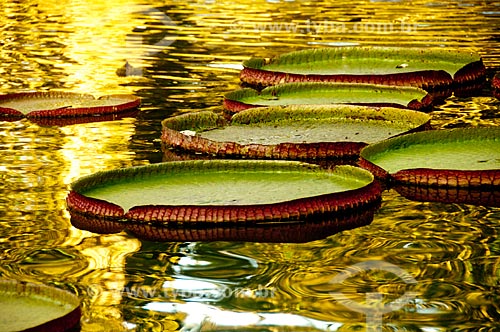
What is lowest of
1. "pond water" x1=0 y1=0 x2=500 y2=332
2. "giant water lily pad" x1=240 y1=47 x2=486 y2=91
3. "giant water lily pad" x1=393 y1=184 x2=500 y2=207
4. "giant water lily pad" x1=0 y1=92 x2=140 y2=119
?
"pond water" x1=0 y1=0 x2=500 y2=332

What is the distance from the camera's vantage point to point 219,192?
127 inches

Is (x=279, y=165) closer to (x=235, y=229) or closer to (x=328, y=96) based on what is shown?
(x=235, y=229)

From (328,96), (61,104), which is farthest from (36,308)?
(328,96)

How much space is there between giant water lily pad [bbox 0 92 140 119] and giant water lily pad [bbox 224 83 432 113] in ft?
1.60

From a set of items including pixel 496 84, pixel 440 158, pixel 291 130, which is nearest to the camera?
pixel 440 158

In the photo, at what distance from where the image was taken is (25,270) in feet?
8.79

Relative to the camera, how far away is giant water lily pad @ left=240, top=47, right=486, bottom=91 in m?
5.45

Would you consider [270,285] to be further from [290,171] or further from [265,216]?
[290,171]

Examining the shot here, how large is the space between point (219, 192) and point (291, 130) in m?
1.09

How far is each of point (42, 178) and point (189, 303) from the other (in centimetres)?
135

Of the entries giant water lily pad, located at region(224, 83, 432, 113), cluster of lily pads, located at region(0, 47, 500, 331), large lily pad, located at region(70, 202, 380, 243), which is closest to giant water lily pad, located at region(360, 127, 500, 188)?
cluster of lily pads, located at region(0, 47, 500, 331)

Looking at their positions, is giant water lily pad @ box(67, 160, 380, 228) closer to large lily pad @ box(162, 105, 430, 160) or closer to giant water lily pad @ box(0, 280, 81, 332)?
large lily pad @ box(162, 105, 430, 160)

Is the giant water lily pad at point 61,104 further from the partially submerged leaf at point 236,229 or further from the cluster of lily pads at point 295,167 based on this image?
the partially submerged leaf at point 236,229

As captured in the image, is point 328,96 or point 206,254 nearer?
point 206,254
